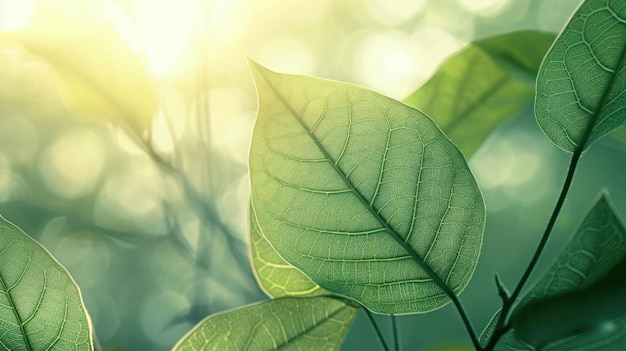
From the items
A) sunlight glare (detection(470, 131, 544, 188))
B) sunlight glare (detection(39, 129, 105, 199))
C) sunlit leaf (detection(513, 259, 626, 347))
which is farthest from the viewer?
sunlight glare (detection(470, 131, 544, 188))

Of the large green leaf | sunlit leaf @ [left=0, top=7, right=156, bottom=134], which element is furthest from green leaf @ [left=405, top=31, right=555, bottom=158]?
sunlit leaf @ [left=0, top=7, right=156, bottom=134]

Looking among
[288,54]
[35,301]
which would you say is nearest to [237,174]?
[288,54]

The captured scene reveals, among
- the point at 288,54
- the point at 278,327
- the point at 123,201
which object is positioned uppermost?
the point at 288,54

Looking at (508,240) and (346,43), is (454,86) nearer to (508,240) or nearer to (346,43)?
(508,240)

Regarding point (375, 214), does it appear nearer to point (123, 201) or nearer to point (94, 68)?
point (94, 68)

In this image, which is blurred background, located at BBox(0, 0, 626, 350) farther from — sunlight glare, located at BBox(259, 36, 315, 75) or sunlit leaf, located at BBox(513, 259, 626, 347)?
sunlit leaf, located at BBox(513, 259, 626, 347)
